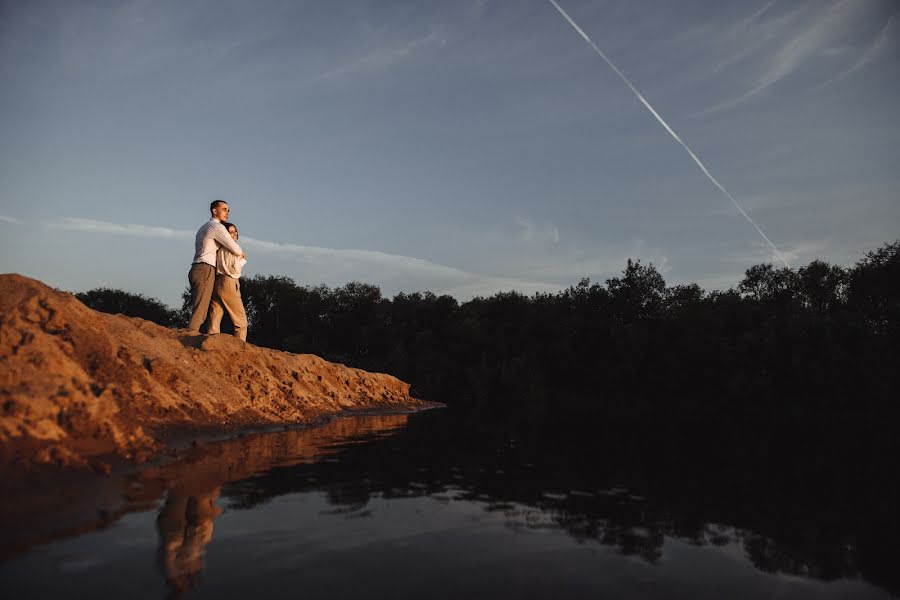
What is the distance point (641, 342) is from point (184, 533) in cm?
3826

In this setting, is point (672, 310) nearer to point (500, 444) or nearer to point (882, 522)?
point (500, 444)

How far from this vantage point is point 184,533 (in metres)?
3.54

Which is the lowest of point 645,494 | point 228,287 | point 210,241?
point 645,494

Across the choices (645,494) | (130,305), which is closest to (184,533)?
(645,494)

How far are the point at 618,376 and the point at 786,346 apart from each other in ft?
35.7

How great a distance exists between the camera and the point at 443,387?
4200 centimetres

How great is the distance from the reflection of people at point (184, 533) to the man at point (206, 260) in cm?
902

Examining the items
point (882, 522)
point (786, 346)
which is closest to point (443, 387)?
point (786, 346)

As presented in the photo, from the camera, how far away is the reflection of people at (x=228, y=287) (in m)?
13.3

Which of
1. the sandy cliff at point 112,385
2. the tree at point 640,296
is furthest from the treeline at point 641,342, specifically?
the sandy cliff at point 112,385

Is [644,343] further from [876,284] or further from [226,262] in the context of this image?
[226,262]

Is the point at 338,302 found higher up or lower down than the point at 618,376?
higher up

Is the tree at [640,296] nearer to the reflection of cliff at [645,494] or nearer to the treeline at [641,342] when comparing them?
the treeline at [641,342]

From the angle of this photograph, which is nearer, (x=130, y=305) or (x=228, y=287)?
(x=228, y=287)
